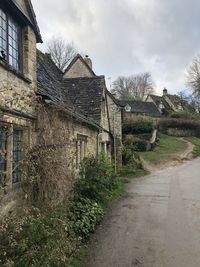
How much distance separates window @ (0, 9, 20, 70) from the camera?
8.48 metres

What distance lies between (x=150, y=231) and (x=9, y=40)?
702 centimetres

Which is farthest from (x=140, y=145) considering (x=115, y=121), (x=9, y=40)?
(x=9, y=40)

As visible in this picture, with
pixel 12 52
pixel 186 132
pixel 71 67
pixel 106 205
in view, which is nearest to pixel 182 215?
pixel 106 205

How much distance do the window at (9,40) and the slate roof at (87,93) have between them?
32.2ft

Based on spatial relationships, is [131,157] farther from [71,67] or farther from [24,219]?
[24,219]

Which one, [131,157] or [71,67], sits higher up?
[71,67]

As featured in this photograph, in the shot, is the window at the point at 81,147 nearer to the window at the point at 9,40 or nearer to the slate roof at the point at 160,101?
the window at the point at 9,40

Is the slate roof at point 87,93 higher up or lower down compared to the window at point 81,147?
higher up

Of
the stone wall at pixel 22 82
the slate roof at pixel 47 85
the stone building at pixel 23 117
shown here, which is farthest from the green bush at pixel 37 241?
the slate roof at pixel 47 85

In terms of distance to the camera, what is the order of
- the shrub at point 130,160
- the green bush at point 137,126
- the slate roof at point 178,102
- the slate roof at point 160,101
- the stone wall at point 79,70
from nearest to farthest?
the stone wall at point 79,70, the shrub at point 130,160, the green bush at point 137,126, the slate roof at point 160,101, the slate roof at point 178,102

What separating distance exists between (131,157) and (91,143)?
33.9 ft

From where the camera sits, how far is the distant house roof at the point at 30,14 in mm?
8680

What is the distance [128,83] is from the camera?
3748 inches

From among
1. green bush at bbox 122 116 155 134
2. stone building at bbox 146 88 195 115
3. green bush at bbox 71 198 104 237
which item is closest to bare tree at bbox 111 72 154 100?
stone building at bbox 146 88 195 115
